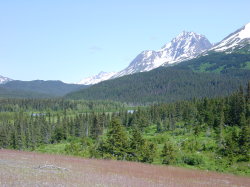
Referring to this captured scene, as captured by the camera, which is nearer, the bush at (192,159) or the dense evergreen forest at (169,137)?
the dense evergreen forest at (169,137)

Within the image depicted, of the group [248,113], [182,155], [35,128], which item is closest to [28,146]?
[35,128]

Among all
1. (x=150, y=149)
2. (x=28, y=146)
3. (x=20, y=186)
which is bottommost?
(x=28, y=146)

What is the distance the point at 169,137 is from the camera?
3649 inches

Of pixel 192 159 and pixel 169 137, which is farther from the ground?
pixel 169 137

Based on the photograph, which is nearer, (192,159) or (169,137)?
(192,159)

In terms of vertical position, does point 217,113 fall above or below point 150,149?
above

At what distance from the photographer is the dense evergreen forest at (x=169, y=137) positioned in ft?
187

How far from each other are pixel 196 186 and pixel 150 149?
33866 millimetres

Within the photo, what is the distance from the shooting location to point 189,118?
358ft

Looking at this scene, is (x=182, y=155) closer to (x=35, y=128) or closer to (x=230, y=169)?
(x=230, y=169)

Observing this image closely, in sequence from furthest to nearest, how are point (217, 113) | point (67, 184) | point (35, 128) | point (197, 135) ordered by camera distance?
point (35, 128)
point (217, 113)
point (197, 135)
point (67, 184)

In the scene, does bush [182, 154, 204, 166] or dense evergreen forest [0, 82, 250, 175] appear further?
bush [182, 154, 204, 166]

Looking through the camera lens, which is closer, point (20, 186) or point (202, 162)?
point (20, 186)

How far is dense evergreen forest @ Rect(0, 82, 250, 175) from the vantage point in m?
57.1
